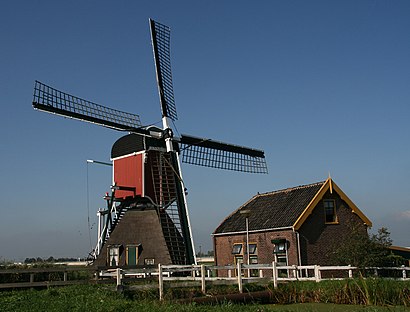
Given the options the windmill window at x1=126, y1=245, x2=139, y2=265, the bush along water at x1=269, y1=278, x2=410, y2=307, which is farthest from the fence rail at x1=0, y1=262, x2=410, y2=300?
the windmill window at x1=126, y1=245, x2=139, y2=265

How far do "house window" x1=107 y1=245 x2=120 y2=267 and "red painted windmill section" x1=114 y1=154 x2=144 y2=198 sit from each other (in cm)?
263

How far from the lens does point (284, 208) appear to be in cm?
2748

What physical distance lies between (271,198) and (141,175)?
8017 mm

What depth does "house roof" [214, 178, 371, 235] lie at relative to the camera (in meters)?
25.9

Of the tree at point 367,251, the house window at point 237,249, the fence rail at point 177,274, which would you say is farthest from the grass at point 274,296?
the house window at point 237,249

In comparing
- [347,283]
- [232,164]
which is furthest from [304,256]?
[347,283]

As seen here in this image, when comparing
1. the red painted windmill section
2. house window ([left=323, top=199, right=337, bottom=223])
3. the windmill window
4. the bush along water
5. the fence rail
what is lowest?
the bush along water

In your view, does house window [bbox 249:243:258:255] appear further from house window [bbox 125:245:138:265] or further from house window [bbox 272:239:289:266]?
house window [bbox 125:245:138:265]

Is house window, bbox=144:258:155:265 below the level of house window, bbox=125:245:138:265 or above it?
below

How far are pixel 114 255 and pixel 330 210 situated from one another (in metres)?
11.2

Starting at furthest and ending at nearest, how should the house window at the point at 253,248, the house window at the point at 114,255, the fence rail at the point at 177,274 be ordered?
the house window at the point at 253,248 → the house window at the point at 114,255 → the fence rail at the point at 177,274

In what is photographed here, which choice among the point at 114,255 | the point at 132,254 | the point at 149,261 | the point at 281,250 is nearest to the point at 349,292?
the point at 281,250

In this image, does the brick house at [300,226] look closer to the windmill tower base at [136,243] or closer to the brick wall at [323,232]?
the brick wall at [323,232]

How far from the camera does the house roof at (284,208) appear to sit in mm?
25875
